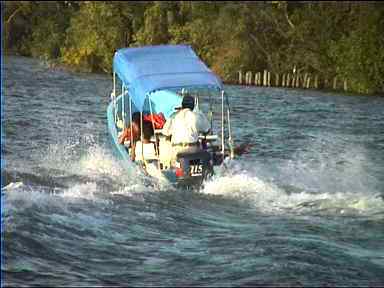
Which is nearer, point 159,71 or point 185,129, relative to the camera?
Result: point 185,129

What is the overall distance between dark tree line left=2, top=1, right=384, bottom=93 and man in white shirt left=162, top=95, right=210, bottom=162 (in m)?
30.4

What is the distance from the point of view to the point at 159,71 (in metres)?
16.5

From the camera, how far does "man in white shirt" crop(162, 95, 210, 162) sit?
1488 cm

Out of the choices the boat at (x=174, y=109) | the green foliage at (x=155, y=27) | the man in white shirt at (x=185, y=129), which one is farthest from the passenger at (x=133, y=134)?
the green foliage at (x=155, y=27)

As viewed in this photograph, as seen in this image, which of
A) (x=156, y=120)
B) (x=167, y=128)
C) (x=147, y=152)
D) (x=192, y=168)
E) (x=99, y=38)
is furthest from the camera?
(x=99, y=38)

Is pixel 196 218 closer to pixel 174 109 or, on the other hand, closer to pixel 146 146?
pixel 146 146

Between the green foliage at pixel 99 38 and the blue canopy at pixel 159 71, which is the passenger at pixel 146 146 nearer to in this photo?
the blue canopy at pixel 159 71

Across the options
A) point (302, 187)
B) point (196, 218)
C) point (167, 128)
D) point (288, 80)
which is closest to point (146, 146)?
point (167, 128)

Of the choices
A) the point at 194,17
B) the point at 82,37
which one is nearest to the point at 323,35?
the point at 194,17

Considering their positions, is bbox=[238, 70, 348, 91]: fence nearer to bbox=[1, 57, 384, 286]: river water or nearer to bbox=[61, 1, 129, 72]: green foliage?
bbox=[61, 1, 129, 72]: green foliage

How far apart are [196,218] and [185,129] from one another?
2.45m

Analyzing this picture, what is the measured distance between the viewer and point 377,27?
4641 cm

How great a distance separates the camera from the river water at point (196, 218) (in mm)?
9680

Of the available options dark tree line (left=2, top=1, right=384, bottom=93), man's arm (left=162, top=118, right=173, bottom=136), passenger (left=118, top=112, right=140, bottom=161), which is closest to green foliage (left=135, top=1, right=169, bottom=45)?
dark tree line (left=2, top=1, right=384, bottom=93)
